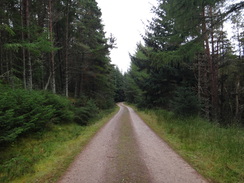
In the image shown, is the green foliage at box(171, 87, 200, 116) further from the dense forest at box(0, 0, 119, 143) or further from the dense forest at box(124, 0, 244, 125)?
the dense forest at box(0, 0, 119, 143)

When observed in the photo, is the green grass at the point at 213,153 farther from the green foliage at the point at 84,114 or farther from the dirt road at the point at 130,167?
the green foliage at the point at 84,114

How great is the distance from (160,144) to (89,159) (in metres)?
3.07

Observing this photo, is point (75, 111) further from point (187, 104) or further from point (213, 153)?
point (213, 153)

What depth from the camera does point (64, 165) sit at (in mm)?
4133

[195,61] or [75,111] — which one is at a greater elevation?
[195,61]

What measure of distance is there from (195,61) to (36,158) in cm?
1496

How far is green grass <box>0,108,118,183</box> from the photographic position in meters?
3.58

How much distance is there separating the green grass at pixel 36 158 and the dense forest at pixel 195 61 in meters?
6.98

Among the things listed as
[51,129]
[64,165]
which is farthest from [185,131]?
[51,129]

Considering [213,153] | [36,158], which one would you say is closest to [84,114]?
[36,158]

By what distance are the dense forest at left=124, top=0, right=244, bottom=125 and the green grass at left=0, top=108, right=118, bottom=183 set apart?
6.98 meters

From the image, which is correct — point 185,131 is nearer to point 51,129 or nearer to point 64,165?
point 64,165

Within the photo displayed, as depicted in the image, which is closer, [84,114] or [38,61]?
[84,114]

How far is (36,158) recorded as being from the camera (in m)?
4.67
